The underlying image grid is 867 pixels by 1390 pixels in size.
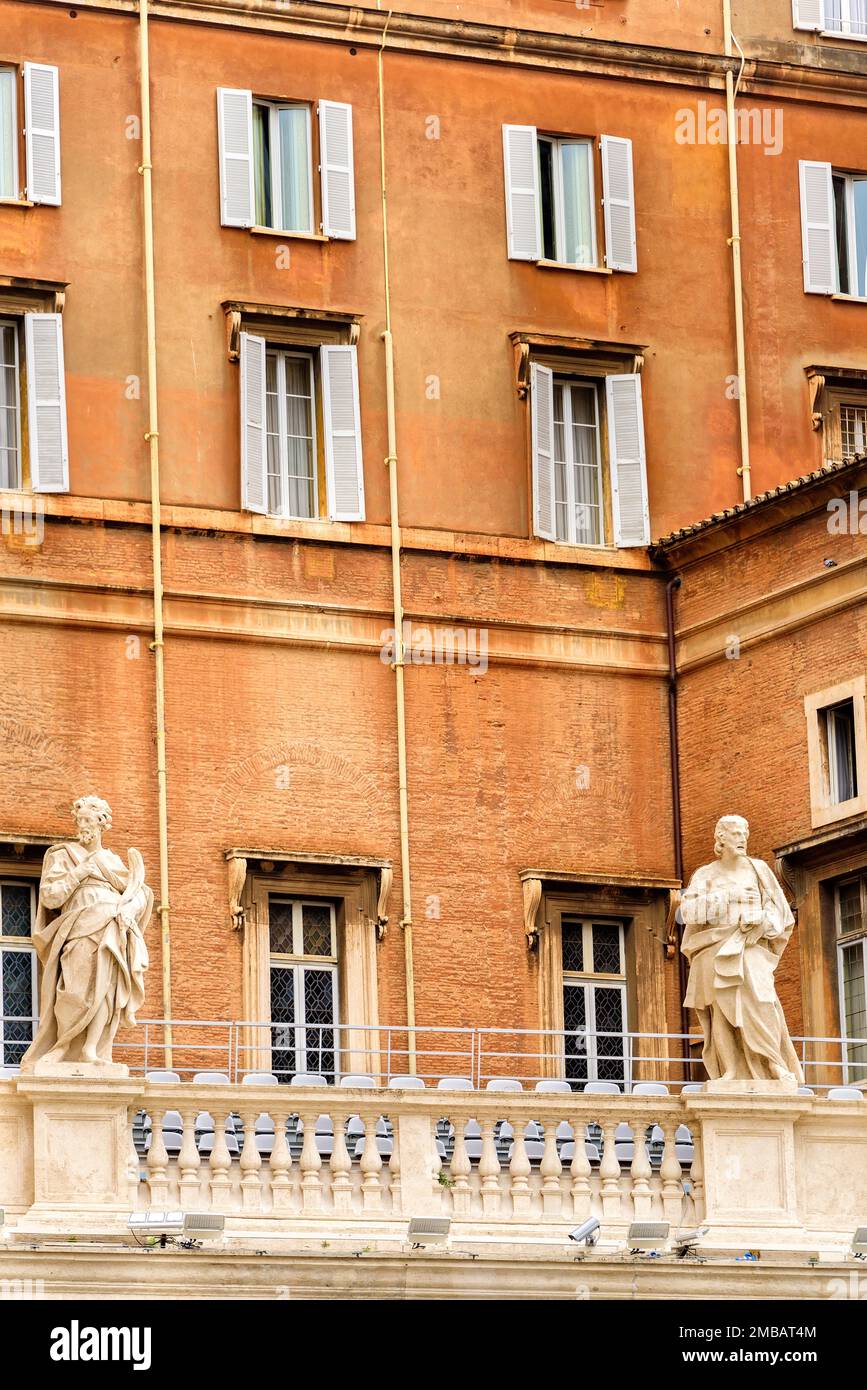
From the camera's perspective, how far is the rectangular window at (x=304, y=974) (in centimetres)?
3616

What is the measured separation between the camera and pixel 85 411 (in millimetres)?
37125

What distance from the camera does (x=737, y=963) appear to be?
2873cm

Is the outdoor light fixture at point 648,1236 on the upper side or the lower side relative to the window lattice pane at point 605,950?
lower

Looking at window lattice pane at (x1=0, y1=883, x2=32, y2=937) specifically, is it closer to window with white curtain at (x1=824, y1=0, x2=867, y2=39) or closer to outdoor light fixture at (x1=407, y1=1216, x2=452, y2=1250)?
outdoor light fixture at (x1=407, y1=1216, x2=452, y2=1250)

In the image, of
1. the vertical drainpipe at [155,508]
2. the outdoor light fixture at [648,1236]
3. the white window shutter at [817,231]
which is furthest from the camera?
the white window shutter at [817,231]

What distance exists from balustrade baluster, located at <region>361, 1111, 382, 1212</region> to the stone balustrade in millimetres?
16

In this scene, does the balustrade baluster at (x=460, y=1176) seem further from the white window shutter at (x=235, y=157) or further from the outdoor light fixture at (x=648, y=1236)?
the white window shutter at (x=235, y=157)

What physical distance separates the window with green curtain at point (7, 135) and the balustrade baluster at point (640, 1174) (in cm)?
1292

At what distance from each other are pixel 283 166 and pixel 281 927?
294 inches

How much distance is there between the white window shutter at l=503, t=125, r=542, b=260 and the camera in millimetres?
39219

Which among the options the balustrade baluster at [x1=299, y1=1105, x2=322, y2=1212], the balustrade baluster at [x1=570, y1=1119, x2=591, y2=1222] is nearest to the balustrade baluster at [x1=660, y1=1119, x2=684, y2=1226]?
the balustrade baluster at [x1=570, y1=1119, x2=591, y2=1222]

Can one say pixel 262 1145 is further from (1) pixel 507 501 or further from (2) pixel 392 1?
(2) pixel 392 1

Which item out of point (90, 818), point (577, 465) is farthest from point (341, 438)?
point (90, 818)

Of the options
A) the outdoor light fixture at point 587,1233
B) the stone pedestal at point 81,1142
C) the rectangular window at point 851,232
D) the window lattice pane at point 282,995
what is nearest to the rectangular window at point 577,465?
the rectangular window at point 851,232
